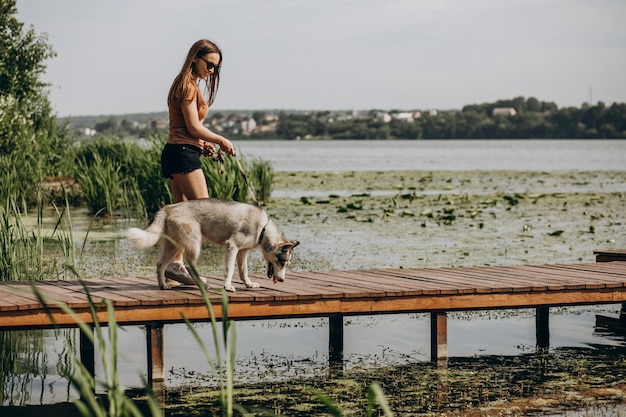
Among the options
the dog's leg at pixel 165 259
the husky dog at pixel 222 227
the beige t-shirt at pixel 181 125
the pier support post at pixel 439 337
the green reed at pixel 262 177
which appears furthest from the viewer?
the green reed at pixel 262 177

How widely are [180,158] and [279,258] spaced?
3.18ft

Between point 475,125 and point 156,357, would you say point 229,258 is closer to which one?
point 156,357

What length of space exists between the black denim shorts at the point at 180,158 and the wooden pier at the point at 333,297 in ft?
2.53

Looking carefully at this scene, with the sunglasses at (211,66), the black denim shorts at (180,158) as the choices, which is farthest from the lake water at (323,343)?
the sunglasses at (211,66)

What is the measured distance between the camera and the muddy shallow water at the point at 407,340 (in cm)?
612

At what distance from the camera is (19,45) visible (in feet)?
71.5

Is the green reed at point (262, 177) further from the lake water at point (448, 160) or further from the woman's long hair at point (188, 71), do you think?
the woman's long hair at point (188, 71)

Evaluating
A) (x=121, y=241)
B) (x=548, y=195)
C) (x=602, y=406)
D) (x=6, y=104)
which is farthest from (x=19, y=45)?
(x=602, y=406)

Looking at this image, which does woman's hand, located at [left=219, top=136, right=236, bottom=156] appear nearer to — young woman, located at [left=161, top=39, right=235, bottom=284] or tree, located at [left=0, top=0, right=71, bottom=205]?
young woman, located at [left=161, top=39, right=235, bottom=284]

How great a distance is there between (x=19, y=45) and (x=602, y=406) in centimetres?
1854

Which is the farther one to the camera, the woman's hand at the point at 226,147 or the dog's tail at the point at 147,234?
the woman's hand at the point at 226,147

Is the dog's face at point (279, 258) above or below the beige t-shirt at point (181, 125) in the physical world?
below

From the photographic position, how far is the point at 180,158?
6.51 metres

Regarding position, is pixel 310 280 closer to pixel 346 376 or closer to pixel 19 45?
pixel 346 376
